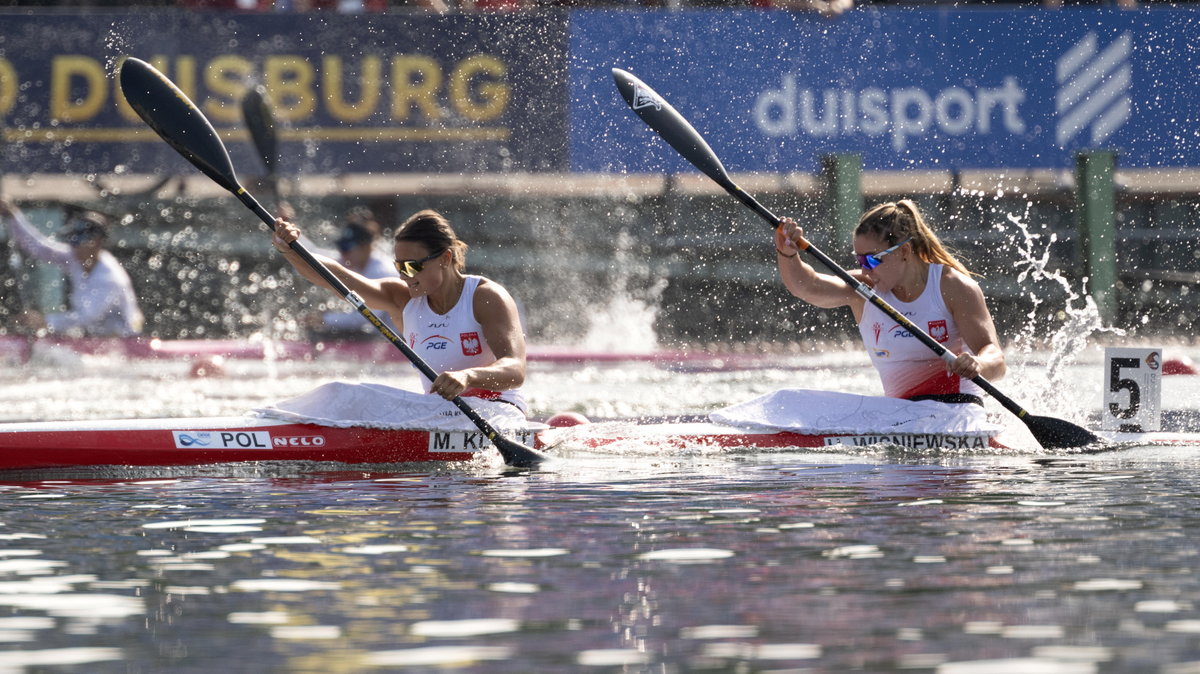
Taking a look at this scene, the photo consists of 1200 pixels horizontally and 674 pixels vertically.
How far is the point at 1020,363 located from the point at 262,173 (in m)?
5.69

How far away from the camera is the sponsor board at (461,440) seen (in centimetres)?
736

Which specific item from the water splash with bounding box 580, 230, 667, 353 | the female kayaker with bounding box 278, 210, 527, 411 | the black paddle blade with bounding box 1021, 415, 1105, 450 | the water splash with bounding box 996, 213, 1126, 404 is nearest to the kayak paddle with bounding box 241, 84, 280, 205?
the water splash with bounding box 580, 230, 667, 353

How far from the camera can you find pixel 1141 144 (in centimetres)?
1368

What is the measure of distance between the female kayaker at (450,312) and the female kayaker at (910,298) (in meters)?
1.15

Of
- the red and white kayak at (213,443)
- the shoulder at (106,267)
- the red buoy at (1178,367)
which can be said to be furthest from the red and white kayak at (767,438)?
the shoulder at (106,267)

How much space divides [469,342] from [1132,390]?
2849mm

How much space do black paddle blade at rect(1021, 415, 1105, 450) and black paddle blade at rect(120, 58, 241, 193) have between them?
3.46 m

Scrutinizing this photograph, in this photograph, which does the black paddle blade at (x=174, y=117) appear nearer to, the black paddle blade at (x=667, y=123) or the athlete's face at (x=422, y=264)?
the athlete's face at (x=422, y=264)

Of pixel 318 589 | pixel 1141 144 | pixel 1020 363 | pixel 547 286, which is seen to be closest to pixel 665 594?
pixel 318 589

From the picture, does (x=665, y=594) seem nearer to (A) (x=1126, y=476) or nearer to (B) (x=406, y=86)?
(A) (x=1126, y=476)

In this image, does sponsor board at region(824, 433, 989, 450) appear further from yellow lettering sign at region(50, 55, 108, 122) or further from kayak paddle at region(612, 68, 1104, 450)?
yellow lettering sign at region(50, 55, 108, 122)

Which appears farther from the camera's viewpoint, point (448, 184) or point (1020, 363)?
point (448, 184)

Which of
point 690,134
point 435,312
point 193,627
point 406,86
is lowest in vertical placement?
point 193,627

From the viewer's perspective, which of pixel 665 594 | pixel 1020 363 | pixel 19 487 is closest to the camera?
pixel 665 594
